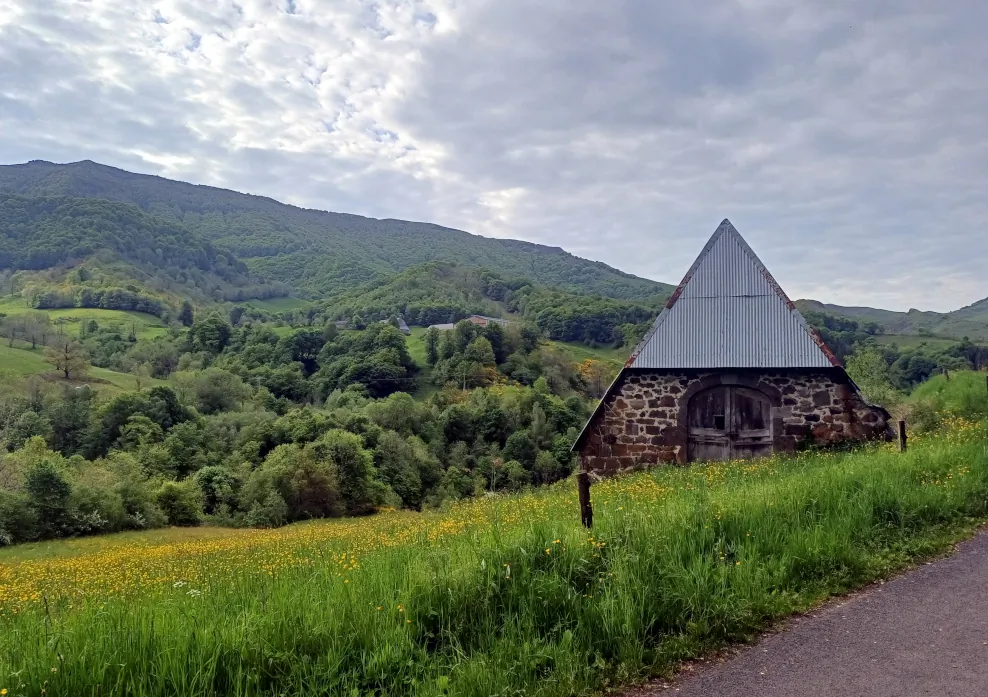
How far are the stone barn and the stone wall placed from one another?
2 cm

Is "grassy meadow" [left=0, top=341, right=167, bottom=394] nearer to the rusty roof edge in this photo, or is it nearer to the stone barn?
the rusty roof edge

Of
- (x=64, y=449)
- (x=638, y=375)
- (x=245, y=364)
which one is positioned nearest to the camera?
(x=638, y=375)

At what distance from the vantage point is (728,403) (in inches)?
599

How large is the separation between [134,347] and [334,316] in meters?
48.1

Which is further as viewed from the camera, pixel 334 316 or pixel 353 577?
pixel 334 316

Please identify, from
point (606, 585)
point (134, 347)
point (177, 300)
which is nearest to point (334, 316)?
point (177, 300)

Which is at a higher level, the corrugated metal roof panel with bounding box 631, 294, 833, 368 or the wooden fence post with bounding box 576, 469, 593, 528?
the corrugated metal roof panel with bounding box 631, 294, 833, 368

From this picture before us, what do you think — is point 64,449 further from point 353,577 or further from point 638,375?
point 353,577

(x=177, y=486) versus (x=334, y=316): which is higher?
(x=334, y=316)

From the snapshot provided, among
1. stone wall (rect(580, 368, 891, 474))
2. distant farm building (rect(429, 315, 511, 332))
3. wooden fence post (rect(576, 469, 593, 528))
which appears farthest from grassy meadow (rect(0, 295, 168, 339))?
wooden fence post (rect(576, 469, 593, 528))

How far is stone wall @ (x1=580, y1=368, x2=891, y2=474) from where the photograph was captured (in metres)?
14.5

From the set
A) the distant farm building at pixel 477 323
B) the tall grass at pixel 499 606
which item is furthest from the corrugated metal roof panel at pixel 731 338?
the distant farm building at pixel 477 323

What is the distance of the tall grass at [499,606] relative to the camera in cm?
434

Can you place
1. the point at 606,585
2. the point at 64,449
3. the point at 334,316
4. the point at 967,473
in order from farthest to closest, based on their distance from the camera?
the point at 334,316 < the point at 64,449 < the point at 967,473 < the point at 606,585
